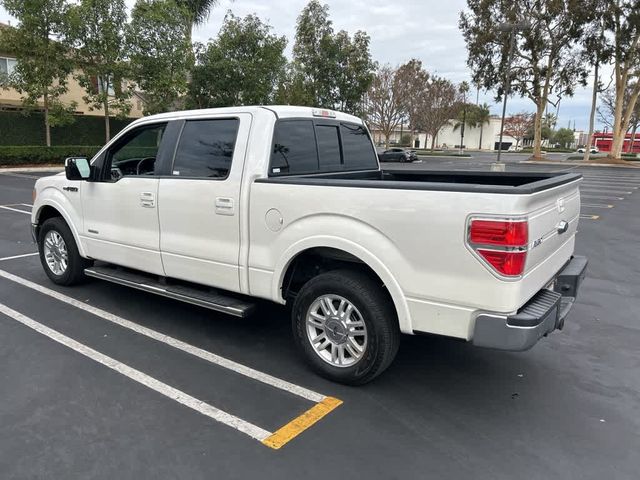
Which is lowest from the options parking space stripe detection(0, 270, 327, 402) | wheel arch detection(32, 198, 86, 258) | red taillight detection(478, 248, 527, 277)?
parking space stripe detection(0, 270, 327, 402)

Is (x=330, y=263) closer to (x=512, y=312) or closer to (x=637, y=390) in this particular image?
(x=512, y=312)

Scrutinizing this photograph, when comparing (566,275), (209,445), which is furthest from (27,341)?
(566,275)

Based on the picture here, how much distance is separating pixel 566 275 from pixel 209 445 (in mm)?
2850

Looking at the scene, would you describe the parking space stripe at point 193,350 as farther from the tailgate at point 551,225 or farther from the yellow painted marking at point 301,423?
the tailgate at point 551,225

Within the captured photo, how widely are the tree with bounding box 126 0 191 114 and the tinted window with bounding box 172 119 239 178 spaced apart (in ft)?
72.7

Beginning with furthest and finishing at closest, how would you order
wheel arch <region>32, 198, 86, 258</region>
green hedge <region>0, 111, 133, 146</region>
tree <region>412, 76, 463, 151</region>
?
tree <region>412, 76, 463, 151</region> < green hedge <region>0, 111, 133, 146</region> < wheel arch <region>32, 198, 86, 258</region>

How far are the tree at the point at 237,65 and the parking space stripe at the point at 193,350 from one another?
71.1 ft

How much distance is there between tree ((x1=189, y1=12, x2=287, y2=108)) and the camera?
25359 mm

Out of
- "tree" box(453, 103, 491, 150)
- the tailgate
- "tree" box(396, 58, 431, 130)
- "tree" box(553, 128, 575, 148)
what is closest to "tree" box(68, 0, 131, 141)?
the tailgate

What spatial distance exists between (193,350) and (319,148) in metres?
2.10

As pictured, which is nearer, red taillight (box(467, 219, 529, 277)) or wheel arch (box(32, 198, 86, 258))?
red taillight (box(467, 219, 529, 277))

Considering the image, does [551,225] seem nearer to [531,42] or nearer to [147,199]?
[147,199]

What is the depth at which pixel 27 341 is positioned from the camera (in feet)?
14.0

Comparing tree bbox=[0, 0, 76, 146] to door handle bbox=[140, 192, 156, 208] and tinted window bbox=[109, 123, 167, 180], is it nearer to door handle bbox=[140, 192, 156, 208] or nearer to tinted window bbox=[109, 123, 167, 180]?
tinted window bbox=[109, 123, 167, 180]
